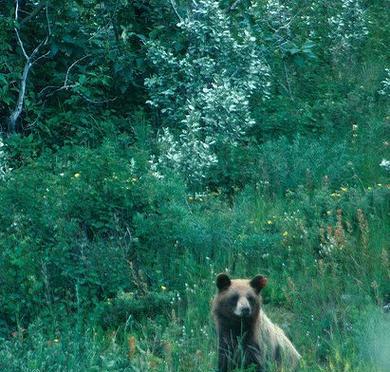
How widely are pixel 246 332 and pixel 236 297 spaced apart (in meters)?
0.28

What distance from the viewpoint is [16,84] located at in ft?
45.4

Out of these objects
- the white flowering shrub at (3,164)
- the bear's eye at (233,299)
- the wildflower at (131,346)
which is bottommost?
the wildflower at (131,346)

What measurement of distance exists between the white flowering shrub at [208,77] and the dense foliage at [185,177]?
3cm

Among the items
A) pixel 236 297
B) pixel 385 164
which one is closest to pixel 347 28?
pixel 385 164

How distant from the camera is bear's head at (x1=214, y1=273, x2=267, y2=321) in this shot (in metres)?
7.96

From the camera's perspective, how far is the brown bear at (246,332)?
308 inches

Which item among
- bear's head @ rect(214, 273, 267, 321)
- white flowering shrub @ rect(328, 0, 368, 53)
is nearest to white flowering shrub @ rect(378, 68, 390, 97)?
white flowering shrub @ rect(328, 0, 368, 53)

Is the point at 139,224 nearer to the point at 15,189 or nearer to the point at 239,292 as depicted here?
the point at 15,189

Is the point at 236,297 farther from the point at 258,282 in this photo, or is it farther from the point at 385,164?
the point at 385,164

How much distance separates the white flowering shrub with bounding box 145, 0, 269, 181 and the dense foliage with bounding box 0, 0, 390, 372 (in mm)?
26

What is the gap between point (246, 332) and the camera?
793cm

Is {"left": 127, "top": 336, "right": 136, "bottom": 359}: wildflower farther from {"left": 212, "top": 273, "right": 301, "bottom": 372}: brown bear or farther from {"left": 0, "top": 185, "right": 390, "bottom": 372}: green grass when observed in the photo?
{"left": 212, "top": 273, "right": 301, "bottom": 372}: brown bear

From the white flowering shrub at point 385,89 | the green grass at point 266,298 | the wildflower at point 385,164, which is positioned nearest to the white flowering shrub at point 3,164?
the green grass at point 266,298

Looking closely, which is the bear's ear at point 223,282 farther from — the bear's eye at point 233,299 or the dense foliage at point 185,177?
the dense foliage at point 185,177
